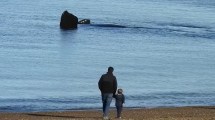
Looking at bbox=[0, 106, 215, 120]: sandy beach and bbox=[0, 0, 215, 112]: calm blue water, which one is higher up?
bbox=[0, 106, 215, 120]: sandy beach

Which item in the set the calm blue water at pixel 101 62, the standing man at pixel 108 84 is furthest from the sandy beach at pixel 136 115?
the calm blue water at pixel 101 62

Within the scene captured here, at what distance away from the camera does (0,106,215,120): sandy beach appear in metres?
36.0

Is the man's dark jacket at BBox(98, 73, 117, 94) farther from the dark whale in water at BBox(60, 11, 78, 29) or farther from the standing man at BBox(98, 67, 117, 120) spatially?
the dark whale in water at BBox(60, 11, 78, 29)

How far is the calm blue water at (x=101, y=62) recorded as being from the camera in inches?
2073

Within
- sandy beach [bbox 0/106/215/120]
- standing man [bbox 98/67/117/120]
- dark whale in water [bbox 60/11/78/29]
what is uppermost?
standing man [bbox 98/67/117/120]

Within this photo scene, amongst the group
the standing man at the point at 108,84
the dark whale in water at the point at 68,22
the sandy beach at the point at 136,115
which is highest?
the standing man at the point at 108,84

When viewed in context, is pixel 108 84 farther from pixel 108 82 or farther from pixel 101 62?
pixel 101 62

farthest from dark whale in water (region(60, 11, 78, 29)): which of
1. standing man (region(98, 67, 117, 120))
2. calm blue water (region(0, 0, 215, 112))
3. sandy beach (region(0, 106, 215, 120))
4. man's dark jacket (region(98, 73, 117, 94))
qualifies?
man's dark jacket (region(98, 73, 117, 94))

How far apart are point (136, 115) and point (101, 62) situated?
38.7 m

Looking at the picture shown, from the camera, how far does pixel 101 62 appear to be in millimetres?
78438

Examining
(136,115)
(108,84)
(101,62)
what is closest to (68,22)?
(101,62)

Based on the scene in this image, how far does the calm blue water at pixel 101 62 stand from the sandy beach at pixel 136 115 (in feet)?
14.2

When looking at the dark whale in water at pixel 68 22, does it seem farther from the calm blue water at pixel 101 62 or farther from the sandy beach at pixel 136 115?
the sandy beach at pixel 136 115

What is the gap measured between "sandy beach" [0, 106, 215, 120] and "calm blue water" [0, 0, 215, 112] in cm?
433
